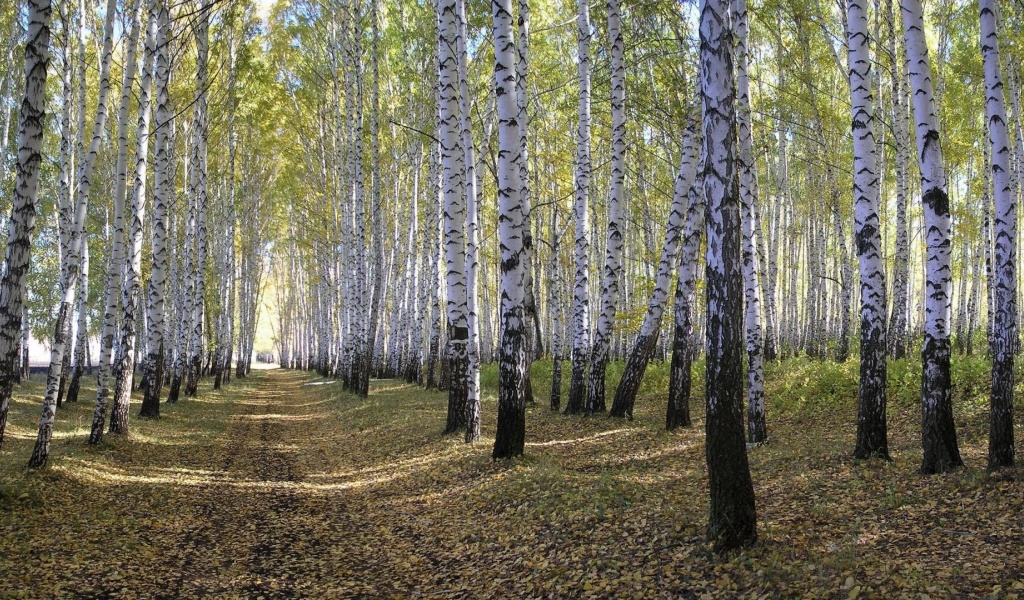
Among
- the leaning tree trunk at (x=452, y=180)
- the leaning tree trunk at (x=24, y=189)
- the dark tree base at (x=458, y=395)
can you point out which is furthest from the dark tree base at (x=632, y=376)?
the leaning tree trunk at (x=24, y=189)

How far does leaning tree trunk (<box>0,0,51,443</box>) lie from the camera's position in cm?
554

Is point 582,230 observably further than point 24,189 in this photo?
Yes

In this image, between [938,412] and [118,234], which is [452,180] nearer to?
[118,234]

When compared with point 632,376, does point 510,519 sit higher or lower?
lower

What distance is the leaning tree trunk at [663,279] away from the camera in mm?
10203

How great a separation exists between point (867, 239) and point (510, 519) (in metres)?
4.89

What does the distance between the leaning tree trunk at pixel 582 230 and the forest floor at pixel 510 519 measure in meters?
1.52

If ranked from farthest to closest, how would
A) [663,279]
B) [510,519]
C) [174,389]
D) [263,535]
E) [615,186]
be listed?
[174,389]
[615,186]
[663,279]
[263,535]
[510,519]

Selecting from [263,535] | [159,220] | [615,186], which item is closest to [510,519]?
[263,535]

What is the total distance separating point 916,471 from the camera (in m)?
6.14

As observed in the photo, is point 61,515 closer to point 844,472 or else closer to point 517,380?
point 517,380

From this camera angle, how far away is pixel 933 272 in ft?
19.7

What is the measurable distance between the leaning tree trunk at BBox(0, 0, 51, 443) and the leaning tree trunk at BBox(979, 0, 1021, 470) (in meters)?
8.66

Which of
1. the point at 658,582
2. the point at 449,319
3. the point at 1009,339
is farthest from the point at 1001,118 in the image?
the point at 449,319
